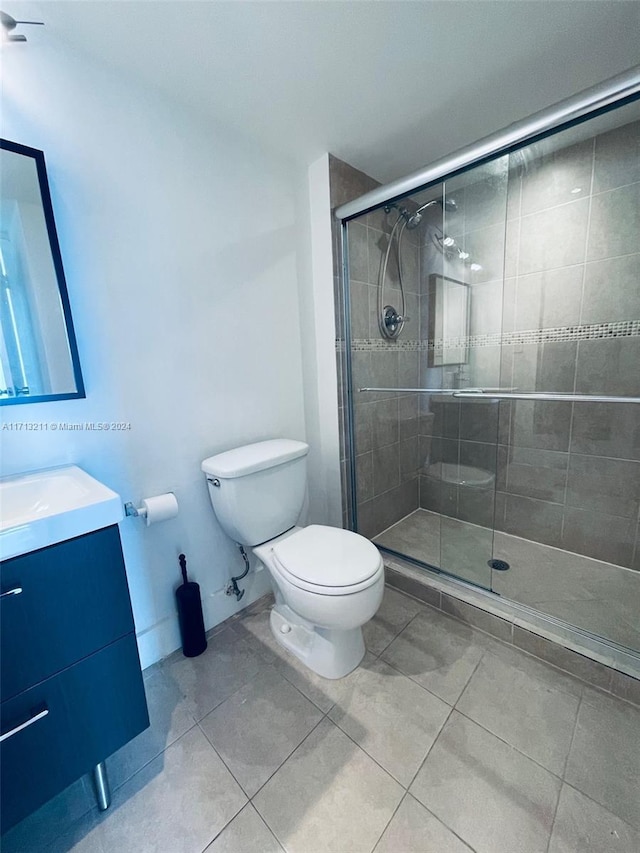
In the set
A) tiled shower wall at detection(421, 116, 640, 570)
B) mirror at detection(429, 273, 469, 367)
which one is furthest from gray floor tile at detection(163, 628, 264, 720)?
mirror at detection(429, 273, 469, 367)

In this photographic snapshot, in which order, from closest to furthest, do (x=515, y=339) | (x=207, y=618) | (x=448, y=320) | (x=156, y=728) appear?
(x=156, y=728) → (x=207, y=618) → (x=515, y=339) → (x=448, y=320)

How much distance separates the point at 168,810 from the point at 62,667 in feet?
1.72

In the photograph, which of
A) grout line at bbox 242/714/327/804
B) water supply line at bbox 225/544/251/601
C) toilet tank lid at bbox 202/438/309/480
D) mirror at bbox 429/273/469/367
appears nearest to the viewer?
grout line at bbox 242/714/327/804

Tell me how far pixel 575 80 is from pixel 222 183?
1.40m

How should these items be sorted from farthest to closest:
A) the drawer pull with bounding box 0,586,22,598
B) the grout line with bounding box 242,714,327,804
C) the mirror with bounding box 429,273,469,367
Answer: the mirror with bounding box 429,273,469,367, the grout line with bounding box 242,714,327,804, the drawer pull with bounding box 0,586,22,598

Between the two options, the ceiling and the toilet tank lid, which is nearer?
the ceiling

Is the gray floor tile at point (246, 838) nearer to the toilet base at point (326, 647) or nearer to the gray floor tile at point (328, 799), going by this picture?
the gray floor tile at point (328, 799)

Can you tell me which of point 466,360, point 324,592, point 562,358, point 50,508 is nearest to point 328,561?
point 324,592

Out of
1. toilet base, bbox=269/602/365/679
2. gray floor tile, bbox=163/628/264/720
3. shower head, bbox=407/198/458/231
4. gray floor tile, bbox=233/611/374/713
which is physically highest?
shower head, bbox=407/198/458/231

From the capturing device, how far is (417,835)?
84cm

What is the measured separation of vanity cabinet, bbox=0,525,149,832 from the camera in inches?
28.1

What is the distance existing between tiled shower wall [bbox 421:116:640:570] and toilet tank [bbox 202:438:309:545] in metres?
1.07

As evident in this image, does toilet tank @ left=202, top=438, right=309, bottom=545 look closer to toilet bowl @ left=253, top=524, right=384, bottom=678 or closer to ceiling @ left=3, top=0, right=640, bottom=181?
toilet bowl @ left=253, top=524, right=384, bottom=678

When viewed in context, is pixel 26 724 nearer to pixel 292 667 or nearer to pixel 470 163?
pixel 292 667
